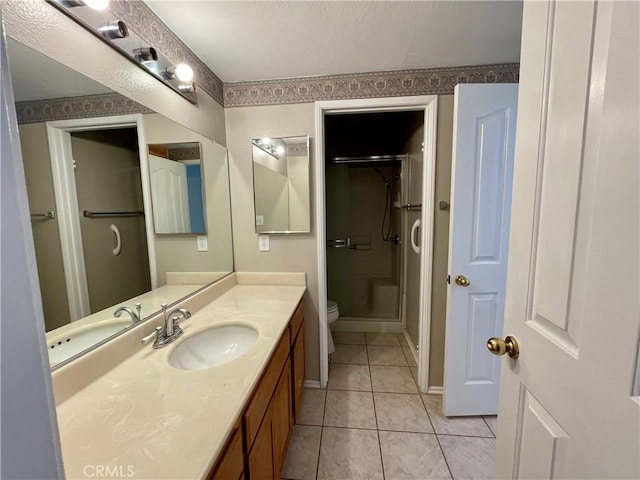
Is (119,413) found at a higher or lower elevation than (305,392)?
higher

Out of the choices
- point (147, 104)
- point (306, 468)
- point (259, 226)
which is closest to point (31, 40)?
point (147, 104)

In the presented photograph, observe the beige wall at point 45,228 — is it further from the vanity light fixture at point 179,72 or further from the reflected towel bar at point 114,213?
the vanity light fixture at point 179,72

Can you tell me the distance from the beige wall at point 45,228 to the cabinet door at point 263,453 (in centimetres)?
75

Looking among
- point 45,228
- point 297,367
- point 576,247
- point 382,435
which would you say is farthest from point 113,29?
point 382,435

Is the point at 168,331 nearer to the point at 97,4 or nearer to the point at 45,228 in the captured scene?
the point at 45,228

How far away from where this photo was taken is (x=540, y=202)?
2.15ft

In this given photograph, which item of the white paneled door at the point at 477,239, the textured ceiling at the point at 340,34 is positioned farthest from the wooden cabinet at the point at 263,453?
the textured ceiling at the point at 340,34

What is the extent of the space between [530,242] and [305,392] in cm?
185

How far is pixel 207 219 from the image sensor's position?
172cm

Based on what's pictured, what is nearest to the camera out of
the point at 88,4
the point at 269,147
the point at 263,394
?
the point at 88,4

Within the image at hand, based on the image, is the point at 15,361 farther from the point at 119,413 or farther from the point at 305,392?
the point at 305,392

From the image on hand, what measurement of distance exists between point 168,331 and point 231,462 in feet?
2.18

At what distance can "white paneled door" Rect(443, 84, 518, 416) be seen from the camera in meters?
1.50

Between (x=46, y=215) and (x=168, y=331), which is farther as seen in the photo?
(x=168, y=331)
